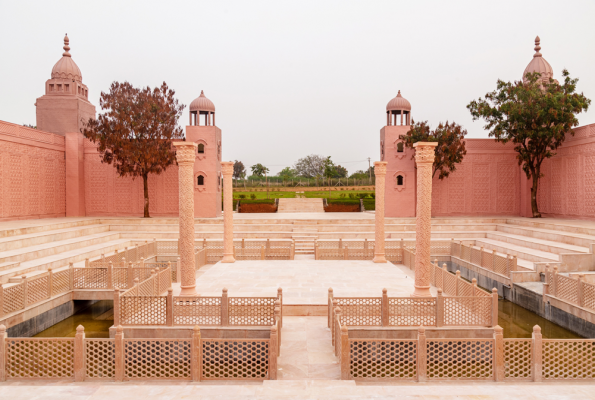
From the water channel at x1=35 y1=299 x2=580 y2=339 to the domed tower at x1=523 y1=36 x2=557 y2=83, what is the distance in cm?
1547

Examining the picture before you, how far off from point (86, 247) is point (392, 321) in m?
11.6

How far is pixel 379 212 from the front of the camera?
1203 centimetres

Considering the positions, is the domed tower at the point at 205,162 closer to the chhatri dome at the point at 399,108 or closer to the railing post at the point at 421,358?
the chhatri dome at the point at 399,108

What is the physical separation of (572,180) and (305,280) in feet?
46.9

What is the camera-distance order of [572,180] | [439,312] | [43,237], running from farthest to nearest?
[572,180] → [43,237] → [439,312]

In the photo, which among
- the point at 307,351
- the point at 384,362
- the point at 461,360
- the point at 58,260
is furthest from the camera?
the point at 58,260

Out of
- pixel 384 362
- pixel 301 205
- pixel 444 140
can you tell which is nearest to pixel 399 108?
pixel 444 140

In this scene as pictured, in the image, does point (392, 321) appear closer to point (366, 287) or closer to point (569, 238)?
point (366, 287)

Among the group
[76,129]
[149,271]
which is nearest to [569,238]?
[149,271]

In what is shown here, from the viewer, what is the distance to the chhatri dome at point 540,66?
2089cm

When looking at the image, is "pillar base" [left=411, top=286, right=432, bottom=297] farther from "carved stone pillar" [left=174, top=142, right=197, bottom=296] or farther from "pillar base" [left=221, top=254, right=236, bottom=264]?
"pillar base" [left=221, top=254, right=236, bottom=264]

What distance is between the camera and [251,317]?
6.58 m

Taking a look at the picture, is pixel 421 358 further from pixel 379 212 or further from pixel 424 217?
pixel 379 212

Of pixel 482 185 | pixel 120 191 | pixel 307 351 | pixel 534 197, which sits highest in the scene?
pixel 482 185
